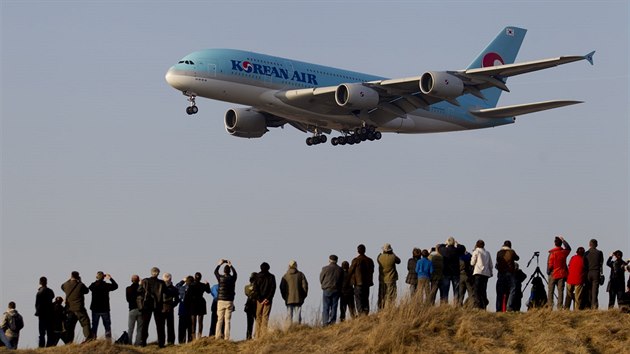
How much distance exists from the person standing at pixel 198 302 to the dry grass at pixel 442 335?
811 mm

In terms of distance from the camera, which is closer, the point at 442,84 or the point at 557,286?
the point at 557,286

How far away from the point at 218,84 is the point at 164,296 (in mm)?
23893

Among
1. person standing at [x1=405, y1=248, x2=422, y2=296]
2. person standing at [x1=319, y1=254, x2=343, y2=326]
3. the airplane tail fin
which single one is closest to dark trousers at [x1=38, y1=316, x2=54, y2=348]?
person standing at [x1=319, y1=254, x2=343, y2=326]

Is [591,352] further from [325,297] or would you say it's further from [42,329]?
[42,329]

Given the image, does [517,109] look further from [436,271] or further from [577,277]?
[436,271]

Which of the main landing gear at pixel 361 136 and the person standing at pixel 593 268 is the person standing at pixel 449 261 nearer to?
the person standing at pixel 593 268

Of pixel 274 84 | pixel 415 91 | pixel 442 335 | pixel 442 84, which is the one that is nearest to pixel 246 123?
pixel 274 84

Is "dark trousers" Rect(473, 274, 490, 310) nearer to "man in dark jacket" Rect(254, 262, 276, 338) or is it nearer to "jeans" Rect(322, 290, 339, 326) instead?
"jeans" Rect(322, 290, 339, 326)

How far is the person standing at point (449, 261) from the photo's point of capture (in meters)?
25.4

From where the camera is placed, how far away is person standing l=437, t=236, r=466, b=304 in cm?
2544

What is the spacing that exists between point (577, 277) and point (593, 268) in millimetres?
418

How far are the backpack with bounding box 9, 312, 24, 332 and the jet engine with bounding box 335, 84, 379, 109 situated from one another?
26.2 m

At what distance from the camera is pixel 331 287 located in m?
24.7

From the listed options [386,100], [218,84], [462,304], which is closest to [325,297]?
[462,304]
